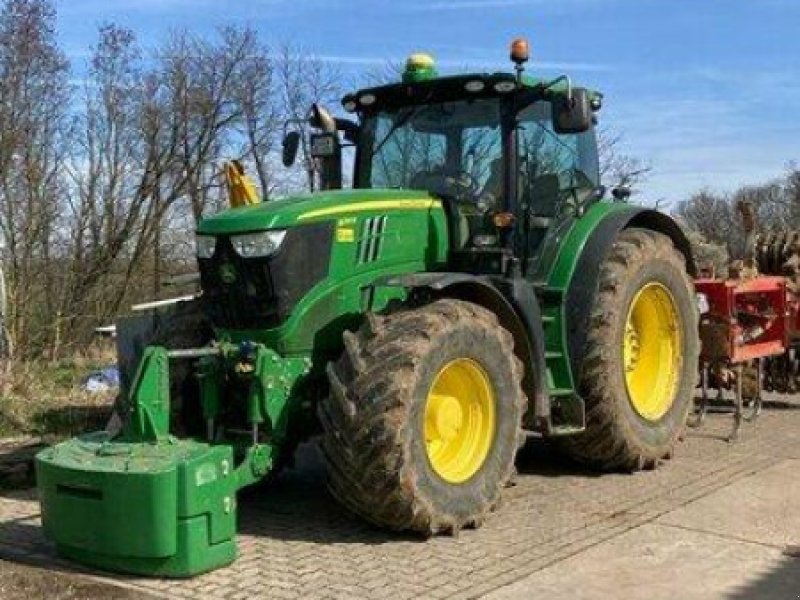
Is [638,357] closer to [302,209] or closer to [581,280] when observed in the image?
[581,280]

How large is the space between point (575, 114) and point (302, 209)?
1933mm

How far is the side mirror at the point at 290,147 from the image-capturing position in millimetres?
7523

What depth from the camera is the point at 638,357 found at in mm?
8047

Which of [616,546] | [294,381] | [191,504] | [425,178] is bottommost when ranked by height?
[616,546]

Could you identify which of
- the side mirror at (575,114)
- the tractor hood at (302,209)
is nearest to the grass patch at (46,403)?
the tractor hood at (302,209)

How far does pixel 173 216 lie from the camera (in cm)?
2259

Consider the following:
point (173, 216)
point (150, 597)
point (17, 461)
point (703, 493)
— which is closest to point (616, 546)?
point (703, 493)

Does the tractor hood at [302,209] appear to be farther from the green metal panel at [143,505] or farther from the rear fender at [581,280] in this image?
the green metal panel at [143,505]

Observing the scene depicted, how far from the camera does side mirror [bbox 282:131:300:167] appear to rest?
7.52 metres

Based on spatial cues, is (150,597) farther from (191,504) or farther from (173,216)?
(173,216)

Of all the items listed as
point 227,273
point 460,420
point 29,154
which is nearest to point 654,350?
point 460,420

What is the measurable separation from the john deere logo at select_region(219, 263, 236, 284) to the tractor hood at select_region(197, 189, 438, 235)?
7.5 inches

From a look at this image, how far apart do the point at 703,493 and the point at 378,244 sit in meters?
2.64

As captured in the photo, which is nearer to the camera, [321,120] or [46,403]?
[321,120]
